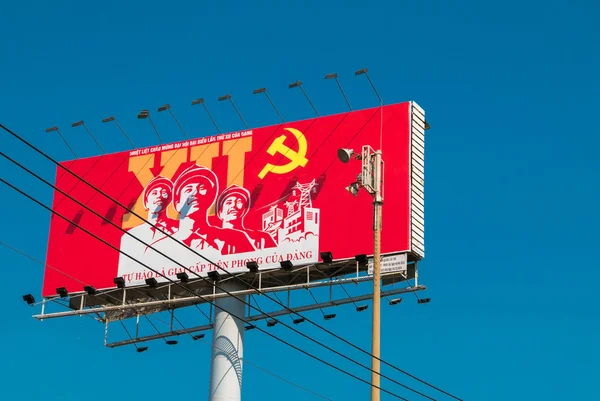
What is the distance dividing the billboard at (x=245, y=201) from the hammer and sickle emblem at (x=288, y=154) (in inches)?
1.4

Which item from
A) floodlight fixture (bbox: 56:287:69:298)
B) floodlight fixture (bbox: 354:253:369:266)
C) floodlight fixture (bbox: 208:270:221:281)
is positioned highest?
floodlight fixture (bbox: 56:287:69:298)

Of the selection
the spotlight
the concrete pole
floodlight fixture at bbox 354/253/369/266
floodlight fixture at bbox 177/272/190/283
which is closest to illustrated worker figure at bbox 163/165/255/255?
floodlight fixture at bbox 177/272/190/283

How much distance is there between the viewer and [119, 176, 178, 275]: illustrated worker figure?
4127 centimetres

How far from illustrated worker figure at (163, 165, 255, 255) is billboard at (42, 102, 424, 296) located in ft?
0.15

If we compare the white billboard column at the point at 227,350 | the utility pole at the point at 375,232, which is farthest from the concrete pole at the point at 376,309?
the white billboard column at the point at 227,350

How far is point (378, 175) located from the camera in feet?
82.3

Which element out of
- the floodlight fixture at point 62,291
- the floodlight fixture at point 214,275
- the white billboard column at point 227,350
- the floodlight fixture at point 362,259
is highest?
the floodlight fixture at point 62,291

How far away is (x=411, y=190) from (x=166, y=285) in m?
9.13

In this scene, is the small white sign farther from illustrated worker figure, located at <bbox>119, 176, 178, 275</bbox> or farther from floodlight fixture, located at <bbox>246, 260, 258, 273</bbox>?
illustrated worker figure, located at <bbox>119, 176, 178, 275</bbox>

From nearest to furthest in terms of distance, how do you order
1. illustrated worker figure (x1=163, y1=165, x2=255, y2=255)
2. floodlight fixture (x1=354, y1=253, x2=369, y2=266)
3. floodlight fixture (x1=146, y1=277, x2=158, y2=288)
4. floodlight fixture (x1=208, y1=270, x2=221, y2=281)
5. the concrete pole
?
1. the concrete pole
2. floodlight fixture (x1=354, y1=253, x2=369, y2=266)
3. floodlight fixture (x1=208, y1=270, x2=221, y2=281)
4. illustrated worker figure (x1=163, y1=165, x2=255, y2=255)
5. floodlight fixture (x1=146, y1=277, x2=158, y2=288)

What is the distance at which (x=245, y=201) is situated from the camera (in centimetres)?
4016

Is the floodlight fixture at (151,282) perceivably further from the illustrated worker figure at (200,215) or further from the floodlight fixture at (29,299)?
the floodlight fixture at (29,299)

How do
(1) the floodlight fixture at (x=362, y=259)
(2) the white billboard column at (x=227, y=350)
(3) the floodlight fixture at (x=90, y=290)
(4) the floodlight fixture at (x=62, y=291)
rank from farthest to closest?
(4) the floodlight fixture at (x=62, y=291)
(3) the floodlight fixture at (x=90, y=290)
(2) the white billboard column at (x=227, y=350)
(1) the floodlight fixture at (x=362, y=259)

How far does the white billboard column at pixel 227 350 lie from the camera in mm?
→ 37938
